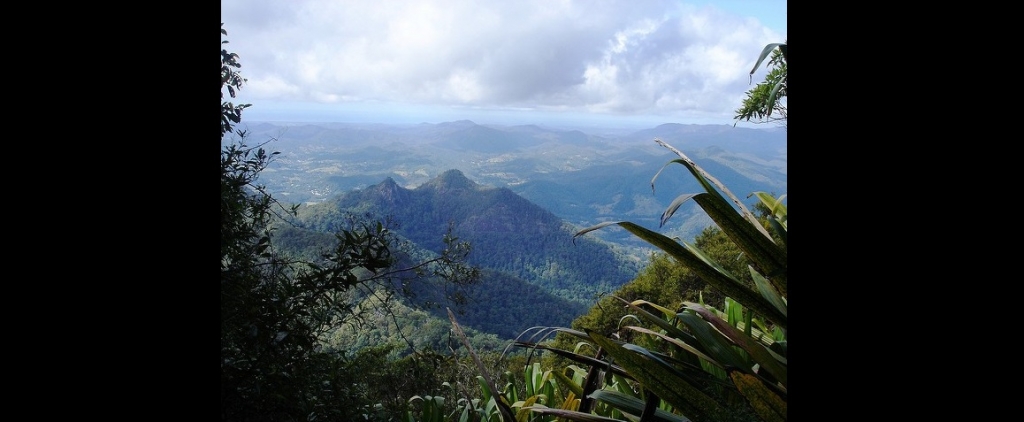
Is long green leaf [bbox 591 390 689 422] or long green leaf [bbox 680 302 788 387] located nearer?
long green leaf [bbox 680 302 788 387]

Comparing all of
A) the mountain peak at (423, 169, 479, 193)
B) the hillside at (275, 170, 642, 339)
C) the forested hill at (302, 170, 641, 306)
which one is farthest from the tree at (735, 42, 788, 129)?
the mountain peak at (423, 169, 479, 193)

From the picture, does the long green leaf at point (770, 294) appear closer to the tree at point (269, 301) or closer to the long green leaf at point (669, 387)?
the long green leaf at point (669, 387)

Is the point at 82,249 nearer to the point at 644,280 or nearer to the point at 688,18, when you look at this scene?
the point at 688,18

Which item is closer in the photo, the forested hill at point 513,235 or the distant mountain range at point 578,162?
the forested hill at point 513,235

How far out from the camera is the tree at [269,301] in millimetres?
1342

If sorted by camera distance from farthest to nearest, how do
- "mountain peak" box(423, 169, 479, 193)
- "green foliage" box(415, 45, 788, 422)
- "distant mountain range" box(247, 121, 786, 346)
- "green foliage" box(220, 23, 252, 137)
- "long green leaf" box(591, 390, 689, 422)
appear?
1. "mountain peak" box(423, 169, 479, 193)
2. "distant mountain range" box(247, 121, 786, 346)
3. "green foliage" box(220, 23, 252, 137)
4. "long green leaf" box(591, 390, 689, 422)
5. "green foliage" box(415, 45, 788, 422)

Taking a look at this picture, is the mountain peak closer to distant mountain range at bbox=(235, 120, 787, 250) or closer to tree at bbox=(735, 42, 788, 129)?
distant mountain range at bbox=(235, 120, 787, 250)

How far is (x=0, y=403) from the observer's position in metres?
0.44

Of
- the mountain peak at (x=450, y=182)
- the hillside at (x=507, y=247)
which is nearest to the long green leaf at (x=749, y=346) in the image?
the hillside at (x=507, y=247)

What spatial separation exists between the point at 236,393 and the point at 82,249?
3.06ft

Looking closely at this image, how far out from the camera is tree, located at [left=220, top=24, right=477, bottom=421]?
134 centimetres

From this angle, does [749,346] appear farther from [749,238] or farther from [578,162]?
[578,162]
